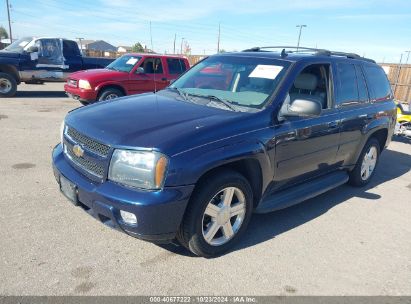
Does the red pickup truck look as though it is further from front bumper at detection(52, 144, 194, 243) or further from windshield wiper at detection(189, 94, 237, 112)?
front bumper at detection(52, 144, 194, 243)

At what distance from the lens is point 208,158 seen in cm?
294

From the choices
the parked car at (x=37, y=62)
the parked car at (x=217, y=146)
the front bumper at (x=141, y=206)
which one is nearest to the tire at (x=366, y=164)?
the parked car at (x=217, y=146)

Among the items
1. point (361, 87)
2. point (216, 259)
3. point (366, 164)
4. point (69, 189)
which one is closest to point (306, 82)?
point (361, 87)

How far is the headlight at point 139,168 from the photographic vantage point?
9.01 feet

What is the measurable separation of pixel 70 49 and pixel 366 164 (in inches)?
448

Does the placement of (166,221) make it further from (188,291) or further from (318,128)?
(318,128)

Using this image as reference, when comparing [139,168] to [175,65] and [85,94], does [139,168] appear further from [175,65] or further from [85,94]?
[175,65]

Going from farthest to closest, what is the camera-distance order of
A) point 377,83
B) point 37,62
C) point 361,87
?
point 37,62, point 377,83, point 361,87

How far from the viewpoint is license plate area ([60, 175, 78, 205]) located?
3148mm

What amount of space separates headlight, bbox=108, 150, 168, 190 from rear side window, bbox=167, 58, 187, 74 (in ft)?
29.2

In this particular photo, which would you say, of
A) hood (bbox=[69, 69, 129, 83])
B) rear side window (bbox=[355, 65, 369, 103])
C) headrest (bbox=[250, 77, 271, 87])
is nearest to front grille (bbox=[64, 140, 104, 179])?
headrest (bbox=[250, 77, 271, 87])

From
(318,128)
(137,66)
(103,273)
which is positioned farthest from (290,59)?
(137,66)

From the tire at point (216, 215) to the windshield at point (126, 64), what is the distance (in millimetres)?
8114

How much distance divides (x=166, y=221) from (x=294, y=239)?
1652 millimetres
